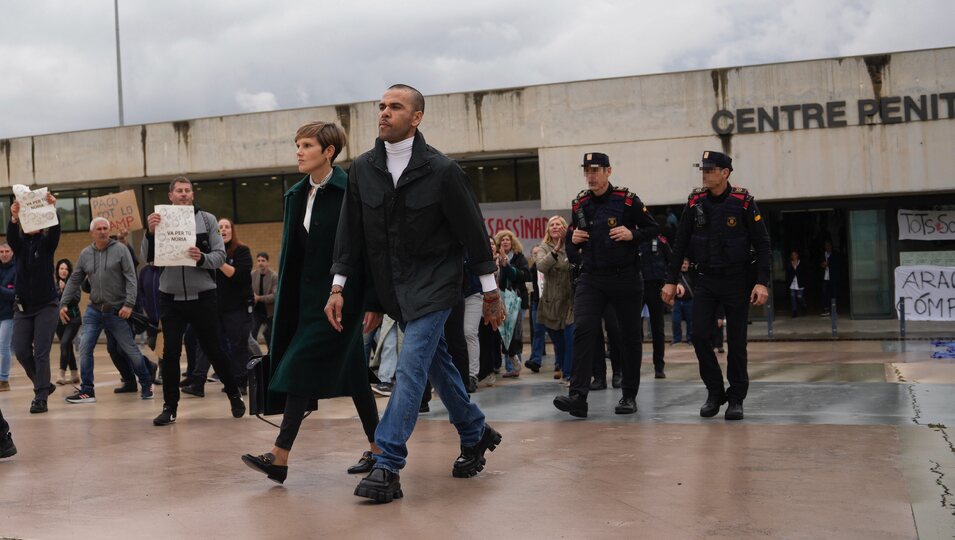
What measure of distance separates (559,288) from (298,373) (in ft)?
19.8

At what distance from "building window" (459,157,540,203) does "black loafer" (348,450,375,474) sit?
1791cm

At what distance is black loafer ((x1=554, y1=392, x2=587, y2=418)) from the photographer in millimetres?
8039

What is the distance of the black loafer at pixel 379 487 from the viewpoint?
5.29 meters

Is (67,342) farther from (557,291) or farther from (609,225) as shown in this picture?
(609,225)

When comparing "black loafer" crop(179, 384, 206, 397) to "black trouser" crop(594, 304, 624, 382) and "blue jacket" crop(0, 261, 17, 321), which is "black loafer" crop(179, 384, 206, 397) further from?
"black trouser" crop(594, 304, 624, 382)

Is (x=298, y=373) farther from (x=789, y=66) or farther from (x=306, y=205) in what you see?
(x=789, y=66)

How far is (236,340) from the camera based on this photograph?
36.1 ft

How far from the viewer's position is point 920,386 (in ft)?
31.6

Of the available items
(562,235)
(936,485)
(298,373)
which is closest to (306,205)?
(298,373)

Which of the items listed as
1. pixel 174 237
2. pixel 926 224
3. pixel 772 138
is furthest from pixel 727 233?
pixel 926 224

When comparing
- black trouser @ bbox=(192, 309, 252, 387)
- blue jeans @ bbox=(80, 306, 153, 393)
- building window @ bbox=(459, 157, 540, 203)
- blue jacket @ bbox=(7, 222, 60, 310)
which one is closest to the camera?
blue jacket @ bbox=(7, 222, 60, 310)

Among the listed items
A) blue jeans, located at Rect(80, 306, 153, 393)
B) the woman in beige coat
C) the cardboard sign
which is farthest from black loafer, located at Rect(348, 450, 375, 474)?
the cardboard sign

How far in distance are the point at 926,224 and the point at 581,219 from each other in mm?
14838

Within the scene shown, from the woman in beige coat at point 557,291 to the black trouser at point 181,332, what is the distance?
379 cm
